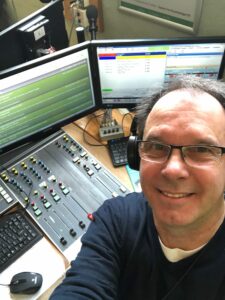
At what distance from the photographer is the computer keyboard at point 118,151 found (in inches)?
55.1

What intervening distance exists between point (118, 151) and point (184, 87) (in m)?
0.57

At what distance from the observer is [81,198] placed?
4.10 feet

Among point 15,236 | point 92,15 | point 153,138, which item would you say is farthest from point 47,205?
point 92,15

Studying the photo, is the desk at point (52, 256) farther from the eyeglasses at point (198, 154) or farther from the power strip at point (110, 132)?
the eyeglasses at point (198, 154)

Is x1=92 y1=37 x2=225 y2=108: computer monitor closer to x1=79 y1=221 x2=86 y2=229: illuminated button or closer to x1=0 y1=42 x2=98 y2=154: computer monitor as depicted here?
x1=0 y1=42 x2=98 y2=154: computer monitor

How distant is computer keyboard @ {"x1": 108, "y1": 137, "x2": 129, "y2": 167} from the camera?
1.40m

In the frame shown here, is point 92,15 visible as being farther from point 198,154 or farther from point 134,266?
point 134,266

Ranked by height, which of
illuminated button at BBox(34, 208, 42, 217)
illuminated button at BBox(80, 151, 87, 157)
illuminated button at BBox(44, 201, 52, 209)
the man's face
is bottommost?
illuminated button at BBox(34, 208, 42, 217)

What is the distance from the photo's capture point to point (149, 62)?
132cm

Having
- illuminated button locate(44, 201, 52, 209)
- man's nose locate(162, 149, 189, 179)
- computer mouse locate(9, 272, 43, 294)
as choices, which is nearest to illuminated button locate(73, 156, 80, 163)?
illuminated button locate(44, 201, 52, 209)

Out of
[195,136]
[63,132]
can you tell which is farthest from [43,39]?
[195,136]

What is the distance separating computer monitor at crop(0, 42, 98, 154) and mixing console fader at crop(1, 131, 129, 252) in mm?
100

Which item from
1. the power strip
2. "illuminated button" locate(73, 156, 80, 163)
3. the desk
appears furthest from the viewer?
the power strip

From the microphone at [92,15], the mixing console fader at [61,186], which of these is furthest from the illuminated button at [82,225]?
the microphone at [92,15]
